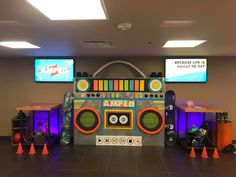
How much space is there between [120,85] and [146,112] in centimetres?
87

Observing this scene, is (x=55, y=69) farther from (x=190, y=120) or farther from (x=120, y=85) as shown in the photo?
(x=190, y=120)

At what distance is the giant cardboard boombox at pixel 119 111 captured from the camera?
4734 mm

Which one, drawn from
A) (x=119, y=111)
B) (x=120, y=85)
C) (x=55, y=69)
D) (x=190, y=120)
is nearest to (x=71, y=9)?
(x=120, y=85)

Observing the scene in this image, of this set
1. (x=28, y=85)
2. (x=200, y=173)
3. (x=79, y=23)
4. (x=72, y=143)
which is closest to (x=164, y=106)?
(x=200, y=173)

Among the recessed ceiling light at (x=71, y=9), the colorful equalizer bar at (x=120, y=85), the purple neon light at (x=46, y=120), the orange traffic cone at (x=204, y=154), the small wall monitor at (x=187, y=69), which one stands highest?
the recessed ceiling light at (x=71, y=9)

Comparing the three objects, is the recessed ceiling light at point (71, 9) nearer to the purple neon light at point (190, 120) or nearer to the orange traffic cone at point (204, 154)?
the orange traffic cone at point (204, 154)

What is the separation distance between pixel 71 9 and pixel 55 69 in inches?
144

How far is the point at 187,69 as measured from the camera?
17.2 feet

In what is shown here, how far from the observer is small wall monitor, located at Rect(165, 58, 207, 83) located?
521 centimetres

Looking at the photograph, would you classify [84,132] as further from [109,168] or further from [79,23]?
[79,23]

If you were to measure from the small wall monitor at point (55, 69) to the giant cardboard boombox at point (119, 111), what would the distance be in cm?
63

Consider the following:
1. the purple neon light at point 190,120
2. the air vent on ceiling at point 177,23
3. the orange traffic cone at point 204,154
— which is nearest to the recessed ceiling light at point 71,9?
the air vent on ceiling at point 177,23

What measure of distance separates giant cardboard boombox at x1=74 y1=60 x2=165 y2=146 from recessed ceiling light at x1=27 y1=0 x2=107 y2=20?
2771 mm

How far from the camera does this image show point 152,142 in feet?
15.6
